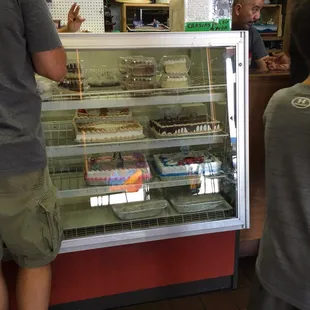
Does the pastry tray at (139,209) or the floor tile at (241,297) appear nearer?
the pastry tray at (139,209)

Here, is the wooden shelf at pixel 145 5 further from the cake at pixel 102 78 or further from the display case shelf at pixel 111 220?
the display case shelf at pixel 111 220

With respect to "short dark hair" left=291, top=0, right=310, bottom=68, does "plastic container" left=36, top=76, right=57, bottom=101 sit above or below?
below

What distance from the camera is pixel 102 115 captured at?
6.85 ft

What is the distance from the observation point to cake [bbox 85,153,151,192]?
79.0 inches

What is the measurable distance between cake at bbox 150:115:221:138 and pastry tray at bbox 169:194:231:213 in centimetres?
37

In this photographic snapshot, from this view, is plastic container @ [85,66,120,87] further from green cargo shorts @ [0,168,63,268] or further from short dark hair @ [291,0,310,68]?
short dark hair @ [291,0,310,68]

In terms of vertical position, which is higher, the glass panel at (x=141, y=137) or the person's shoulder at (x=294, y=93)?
the person's shoulder at (x=294, y=93)

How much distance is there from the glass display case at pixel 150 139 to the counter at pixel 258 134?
24 centimetres

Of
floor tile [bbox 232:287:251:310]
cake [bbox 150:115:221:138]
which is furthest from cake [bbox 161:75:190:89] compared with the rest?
floor tile [bbox 232:287:251:310]

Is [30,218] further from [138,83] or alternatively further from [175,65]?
[175,65]

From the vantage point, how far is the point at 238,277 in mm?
2332

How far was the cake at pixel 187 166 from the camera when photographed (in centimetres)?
209

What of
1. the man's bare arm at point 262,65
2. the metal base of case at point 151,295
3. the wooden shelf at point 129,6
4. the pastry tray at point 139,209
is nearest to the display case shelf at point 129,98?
the pastry tray at point 139,209

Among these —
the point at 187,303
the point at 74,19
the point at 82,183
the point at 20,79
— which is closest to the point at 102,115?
the point at 82,183
